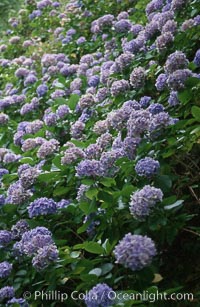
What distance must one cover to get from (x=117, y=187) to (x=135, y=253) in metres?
0.46

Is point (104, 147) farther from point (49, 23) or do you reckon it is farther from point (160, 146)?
point (49, 23)

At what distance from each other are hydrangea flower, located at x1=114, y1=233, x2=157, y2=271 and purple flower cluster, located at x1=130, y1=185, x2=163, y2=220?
151 millimetres

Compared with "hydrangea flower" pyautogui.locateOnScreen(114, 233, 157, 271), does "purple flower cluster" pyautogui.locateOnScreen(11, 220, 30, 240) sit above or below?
below

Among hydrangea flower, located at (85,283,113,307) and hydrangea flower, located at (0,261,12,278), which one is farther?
hydrangea flower, located at (0,261,12,278)

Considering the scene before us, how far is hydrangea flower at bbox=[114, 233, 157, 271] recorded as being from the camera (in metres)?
1.21

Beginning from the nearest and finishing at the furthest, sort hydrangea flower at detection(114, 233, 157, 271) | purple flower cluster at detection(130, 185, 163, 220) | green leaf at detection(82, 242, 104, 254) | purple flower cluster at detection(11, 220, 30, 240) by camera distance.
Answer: hydrangea flower at detection(114, 233, 157, 271) → purple flower cluster at detection(130, 185, 163, 220) → green leaf at detection(82, 242, 104, 254) → purple flower cluster at detection(11, 220, 30, 240)

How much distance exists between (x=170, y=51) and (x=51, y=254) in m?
1.33

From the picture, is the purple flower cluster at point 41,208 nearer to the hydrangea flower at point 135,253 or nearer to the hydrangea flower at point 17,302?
the hydrangea flower at point 17,302

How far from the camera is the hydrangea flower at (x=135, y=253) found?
1.21 meters

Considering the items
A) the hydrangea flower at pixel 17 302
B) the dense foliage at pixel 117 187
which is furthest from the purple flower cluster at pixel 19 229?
the hydrangea flower at pixel 17 302

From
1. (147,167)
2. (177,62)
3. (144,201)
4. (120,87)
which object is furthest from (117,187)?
(120,87)

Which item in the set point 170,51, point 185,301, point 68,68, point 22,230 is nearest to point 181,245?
point 185,301

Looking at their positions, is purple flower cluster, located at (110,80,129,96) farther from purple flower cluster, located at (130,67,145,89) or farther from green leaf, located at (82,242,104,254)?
green leaf, located at (82,242,104,254)

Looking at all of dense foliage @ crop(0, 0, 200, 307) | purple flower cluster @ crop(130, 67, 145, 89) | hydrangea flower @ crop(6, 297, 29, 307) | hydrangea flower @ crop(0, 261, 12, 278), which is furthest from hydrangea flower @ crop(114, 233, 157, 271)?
purple flower cluster @ crop(130, 67, 145, 89)
